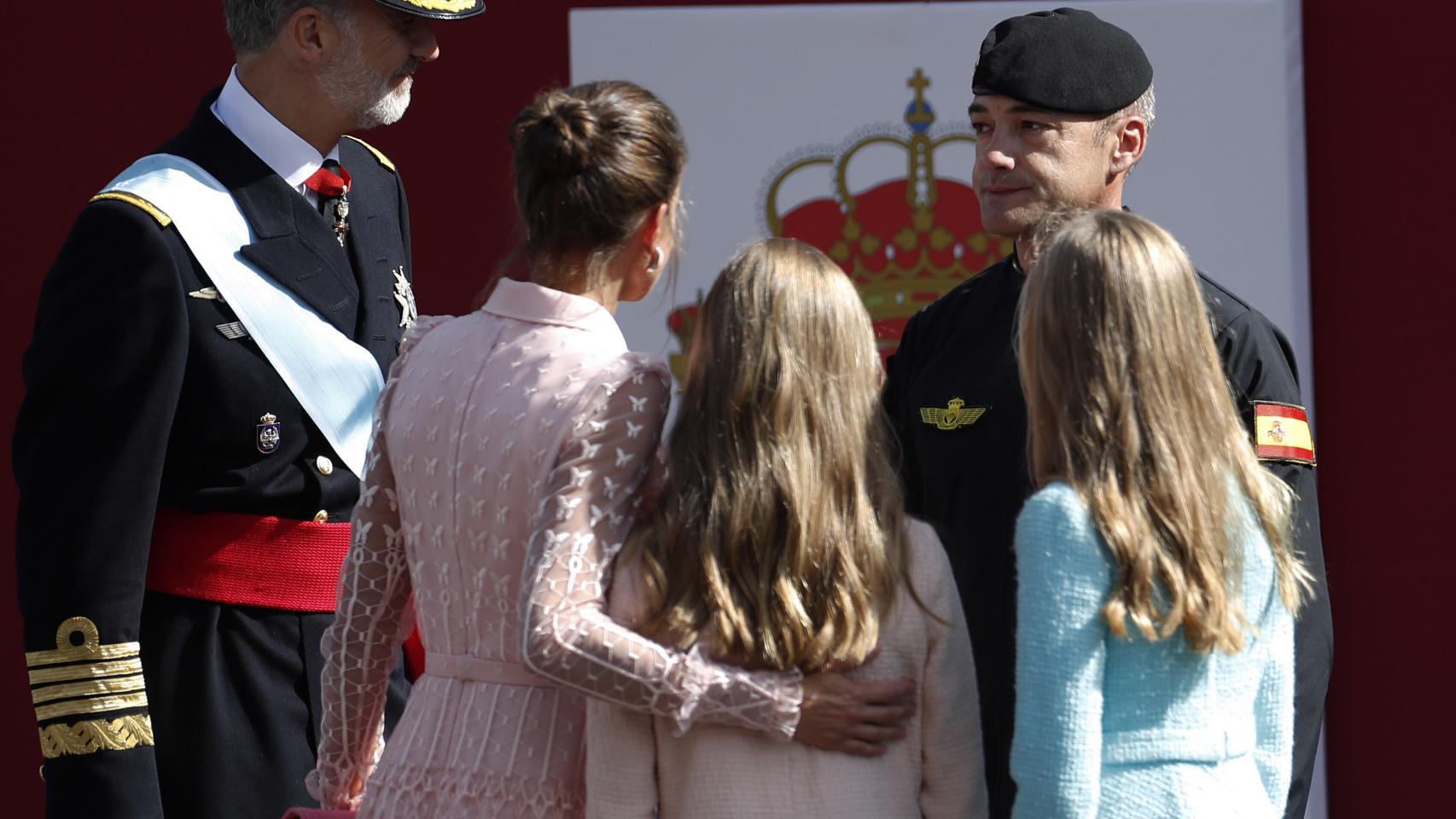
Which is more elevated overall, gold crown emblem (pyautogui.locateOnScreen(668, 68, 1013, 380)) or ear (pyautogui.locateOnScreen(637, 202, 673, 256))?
gold crown emblem (pyautogui.locateOnScreen(668, 68, 1013, 380))

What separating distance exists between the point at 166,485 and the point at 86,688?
0.27 m

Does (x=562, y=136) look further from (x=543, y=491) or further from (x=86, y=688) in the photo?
(x=86, y=688)

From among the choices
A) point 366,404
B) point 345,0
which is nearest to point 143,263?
point 366,404

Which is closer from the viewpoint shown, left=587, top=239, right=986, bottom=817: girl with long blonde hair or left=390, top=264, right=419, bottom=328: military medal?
left=587, top=239, right=986, bottom=817: girl with long blonde hair

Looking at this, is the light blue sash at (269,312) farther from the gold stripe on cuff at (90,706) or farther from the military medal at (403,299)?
the gold stripe on cuff at (90,706)

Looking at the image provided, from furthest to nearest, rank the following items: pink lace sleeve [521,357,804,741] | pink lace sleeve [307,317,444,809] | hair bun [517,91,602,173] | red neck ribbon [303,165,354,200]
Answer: red neck ribbon [303,165,354,200] → pink lace sleeve [307,317,444,809] → hair bun [517,91,602,173] → pink lace sleeve [521,357,804,741]

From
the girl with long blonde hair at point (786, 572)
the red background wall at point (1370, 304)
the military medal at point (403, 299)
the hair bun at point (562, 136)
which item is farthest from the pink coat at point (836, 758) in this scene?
the red background wall at point (1370, 304)

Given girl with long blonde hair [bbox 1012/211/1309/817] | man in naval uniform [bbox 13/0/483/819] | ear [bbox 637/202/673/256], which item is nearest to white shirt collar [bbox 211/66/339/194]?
man in naval uniform [bbox 13/0/483/819]

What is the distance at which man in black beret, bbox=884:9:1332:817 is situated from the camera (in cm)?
205

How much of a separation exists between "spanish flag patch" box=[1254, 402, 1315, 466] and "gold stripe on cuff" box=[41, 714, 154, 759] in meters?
1.38

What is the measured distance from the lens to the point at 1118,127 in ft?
7.70

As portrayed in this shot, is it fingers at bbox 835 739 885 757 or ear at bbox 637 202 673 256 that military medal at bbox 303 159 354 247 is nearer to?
ear at bbox 637 202 673 256

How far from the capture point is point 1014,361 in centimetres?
222

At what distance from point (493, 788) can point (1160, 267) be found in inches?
34.6
